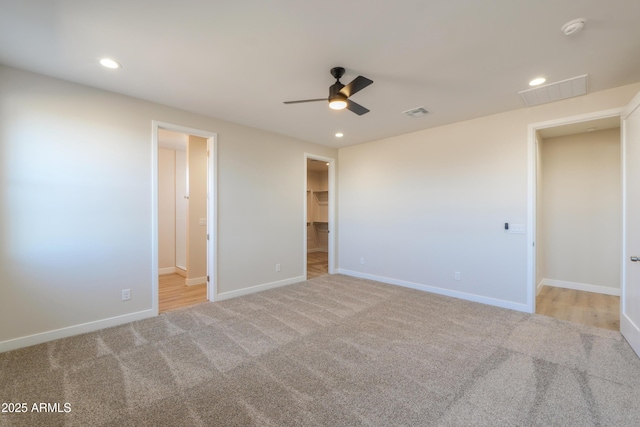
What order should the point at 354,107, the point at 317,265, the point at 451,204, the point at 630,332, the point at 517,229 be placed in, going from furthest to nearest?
the point at 317,265 → the point at 451,204 → the point at 517,229 → the point at 354,107 → the point at 630,332

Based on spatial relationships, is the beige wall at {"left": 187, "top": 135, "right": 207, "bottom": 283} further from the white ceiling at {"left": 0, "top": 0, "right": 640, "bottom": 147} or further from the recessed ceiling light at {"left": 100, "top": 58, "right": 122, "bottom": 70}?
the recessed ceiling light at {"left": 100, "top": 58, "right": 122, "bottom": 70}

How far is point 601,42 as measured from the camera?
2186 millimetres

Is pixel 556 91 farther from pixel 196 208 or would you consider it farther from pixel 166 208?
pixel 166 208

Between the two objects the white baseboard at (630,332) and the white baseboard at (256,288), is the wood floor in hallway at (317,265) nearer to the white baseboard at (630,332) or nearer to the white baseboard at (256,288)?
the white baseboard at (256,288)

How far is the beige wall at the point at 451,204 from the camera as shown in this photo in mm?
→ 3656

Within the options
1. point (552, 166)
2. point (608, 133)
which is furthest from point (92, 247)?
point (608, 133)

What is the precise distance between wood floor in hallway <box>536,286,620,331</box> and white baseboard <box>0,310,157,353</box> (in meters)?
5.16

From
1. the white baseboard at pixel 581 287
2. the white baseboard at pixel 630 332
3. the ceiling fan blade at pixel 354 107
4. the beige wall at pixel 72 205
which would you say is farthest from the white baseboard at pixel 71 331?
the white baseboard at pixel 581 287

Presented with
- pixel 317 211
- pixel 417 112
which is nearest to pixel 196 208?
pixel 417 112

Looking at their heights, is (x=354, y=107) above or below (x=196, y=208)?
above

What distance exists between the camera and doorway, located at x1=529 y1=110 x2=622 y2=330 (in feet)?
13.7

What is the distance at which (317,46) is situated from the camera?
2.28 metres

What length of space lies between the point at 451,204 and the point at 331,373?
3.23m

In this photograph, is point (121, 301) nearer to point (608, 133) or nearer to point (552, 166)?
point (552, 166)
